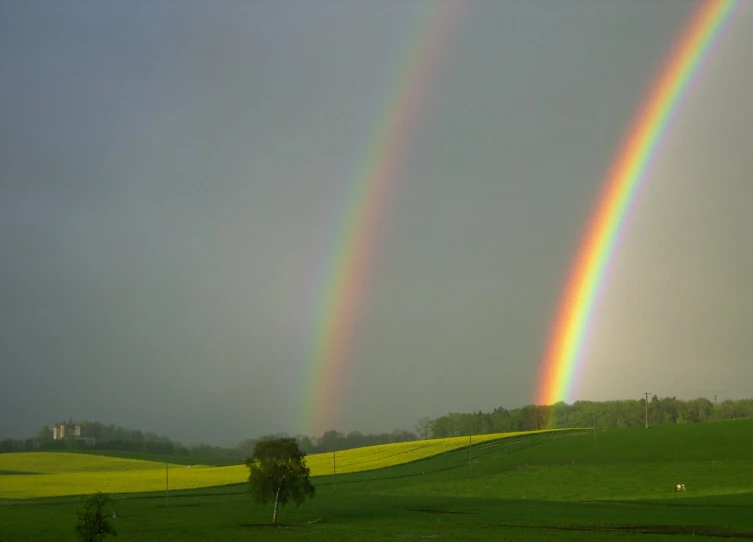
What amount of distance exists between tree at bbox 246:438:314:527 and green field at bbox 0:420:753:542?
7.69ft

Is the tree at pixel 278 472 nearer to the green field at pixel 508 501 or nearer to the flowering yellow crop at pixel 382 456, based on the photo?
the green field at pixel 508 501

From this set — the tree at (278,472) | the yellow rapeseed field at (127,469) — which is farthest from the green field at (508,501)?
the yellow rapeseed field at (127,469)

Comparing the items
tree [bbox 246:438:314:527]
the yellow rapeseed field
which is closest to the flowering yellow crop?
the yellow rapeseed field

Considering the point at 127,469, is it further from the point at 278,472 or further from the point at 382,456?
the point at 278,472

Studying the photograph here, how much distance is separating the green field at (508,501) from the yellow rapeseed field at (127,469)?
6.24 m

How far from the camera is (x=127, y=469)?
16662 cm

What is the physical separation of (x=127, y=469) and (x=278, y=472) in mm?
105595

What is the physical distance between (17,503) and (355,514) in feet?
160

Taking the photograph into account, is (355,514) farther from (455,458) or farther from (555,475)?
(455,458)

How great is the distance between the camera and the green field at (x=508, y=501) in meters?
57.7

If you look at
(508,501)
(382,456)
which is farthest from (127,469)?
(508,501)

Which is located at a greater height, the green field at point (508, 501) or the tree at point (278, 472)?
the tree at point (278, 472)

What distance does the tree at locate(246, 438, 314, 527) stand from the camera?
7281 cm

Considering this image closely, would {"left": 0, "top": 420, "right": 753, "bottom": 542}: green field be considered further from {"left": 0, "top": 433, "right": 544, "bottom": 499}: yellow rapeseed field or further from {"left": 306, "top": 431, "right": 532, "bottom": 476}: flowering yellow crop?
{"left": 0, "top": 433, "right": 544, "bottom": 499}: yellow rapeseed field
